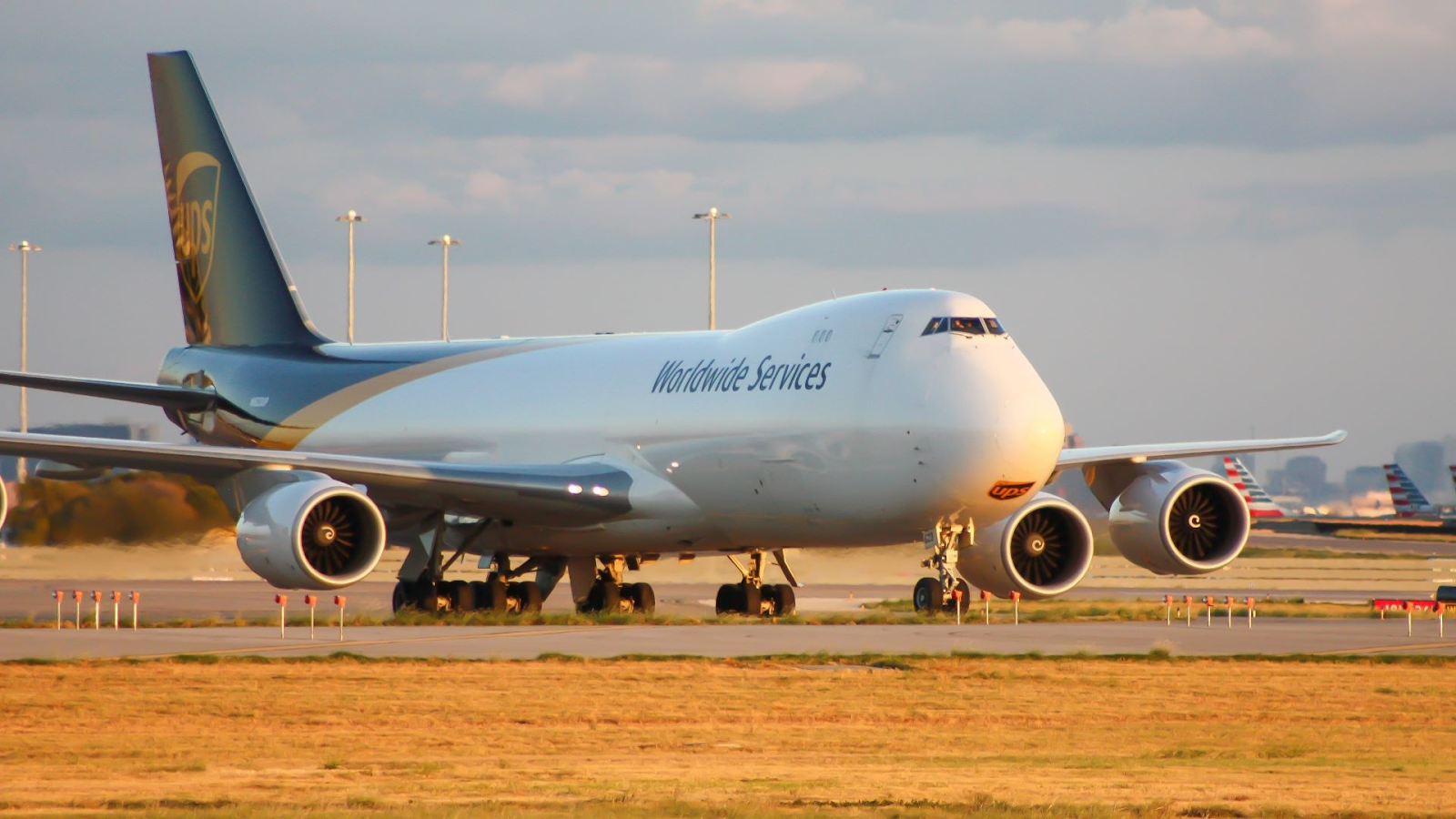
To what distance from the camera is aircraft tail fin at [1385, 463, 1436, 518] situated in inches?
3142

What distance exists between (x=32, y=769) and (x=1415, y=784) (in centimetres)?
827

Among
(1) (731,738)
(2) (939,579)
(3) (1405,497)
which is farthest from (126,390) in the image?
(3) (1405,497)

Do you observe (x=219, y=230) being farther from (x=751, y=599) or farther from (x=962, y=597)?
(x=962, y=597)

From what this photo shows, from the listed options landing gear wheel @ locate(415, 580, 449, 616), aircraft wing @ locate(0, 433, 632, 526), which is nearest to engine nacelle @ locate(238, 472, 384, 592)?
aircraft wing @ locate(0, 433, 632, 526)

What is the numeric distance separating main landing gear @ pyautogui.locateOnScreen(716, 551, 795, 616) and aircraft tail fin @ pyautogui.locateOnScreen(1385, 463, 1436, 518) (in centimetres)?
5510

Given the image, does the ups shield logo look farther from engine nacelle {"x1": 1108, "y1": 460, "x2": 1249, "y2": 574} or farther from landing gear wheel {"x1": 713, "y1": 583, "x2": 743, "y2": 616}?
engine nacelle {"x1": 1108, "y1": 460, "x2": 1249, "y2": 574}

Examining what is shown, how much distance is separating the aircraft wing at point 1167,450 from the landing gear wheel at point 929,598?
3.21 metres

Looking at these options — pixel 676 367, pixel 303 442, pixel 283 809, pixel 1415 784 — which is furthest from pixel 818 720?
pixel 303 442

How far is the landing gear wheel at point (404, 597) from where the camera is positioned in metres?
29.1

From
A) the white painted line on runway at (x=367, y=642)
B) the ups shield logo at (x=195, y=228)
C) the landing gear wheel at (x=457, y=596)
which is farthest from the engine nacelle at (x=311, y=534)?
the ups shield logo at (x=195, y=228)

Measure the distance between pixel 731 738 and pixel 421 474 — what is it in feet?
44.7

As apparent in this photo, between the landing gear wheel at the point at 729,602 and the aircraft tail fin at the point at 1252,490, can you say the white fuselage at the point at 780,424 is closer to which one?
Answer: the landing gear wheel at the point at 729,602

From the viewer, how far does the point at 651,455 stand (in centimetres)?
2844

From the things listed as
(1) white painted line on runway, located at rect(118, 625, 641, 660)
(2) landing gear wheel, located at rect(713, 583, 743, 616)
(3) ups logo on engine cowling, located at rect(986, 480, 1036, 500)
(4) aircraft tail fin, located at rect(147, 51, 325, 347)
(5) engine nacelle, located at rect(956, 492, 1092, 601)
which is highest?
(4) aircraft tail fin, located at rect(147, 51, 325, 347)
